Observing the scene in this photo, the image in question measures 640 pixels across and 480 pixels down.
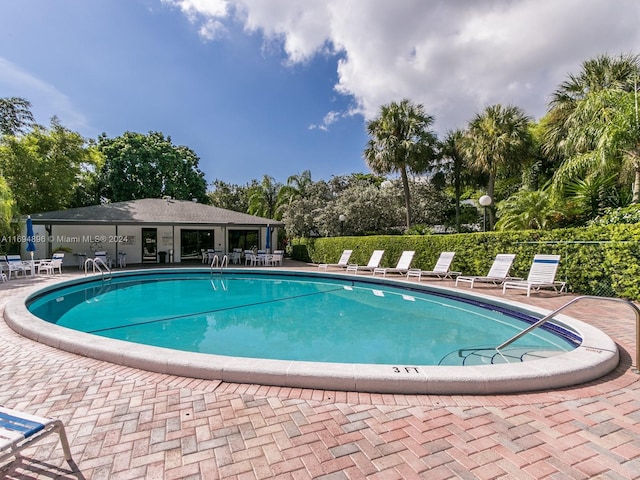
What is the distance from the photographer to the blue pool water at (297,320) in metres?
5.98

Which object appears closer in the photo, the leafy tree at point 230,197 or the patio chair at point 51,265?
the patio chair at point 51,265

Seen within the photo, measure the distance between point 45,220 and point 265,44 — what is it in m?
13.6

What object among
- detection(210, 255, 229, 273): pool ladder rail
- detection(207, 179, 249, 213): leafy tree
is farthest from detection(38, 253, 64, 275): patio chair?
detection(207, 179, 249, 213): leafy tree

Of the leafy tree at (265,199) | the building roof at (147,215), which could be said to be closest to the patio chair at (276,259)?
the building roof at (147,215)

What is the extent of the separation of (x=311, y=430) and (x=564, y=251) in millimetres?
9995

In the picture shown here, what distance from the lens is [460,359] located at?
5352 mm

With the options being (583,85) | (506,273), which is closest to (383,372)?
(506,273)

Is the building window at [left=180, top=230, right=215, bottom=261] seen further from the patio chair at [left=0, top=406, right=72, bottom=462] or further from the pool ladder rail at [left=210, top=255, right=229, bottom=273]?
the patio chair at [left=0, top=406, right=72, bottom=462]

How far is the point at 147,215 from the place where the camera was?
1898cm

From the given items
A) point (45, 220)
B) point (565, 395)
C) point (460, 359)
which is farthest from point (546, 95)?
point (45, 220)

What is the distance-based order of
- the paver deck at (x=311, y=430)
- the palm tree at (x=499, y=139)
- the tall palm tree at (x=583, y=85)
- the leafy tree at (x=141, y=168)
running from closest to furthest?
the paver deck at (x=311, y=430) → the tall palm tree at (x=583, y=85) → the palm tree at (x=499, y=139) → the leafy tree at (x=141, y=168)

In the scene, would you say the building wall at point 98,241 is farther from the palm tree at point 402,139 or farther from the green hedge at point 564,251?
the green hedge at point 564,251

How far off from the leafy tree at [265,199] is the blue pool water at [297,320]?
705 inches

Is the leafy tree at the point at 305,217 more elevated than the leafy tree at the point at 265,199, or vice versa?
the leafy tree at the point at 265,199
